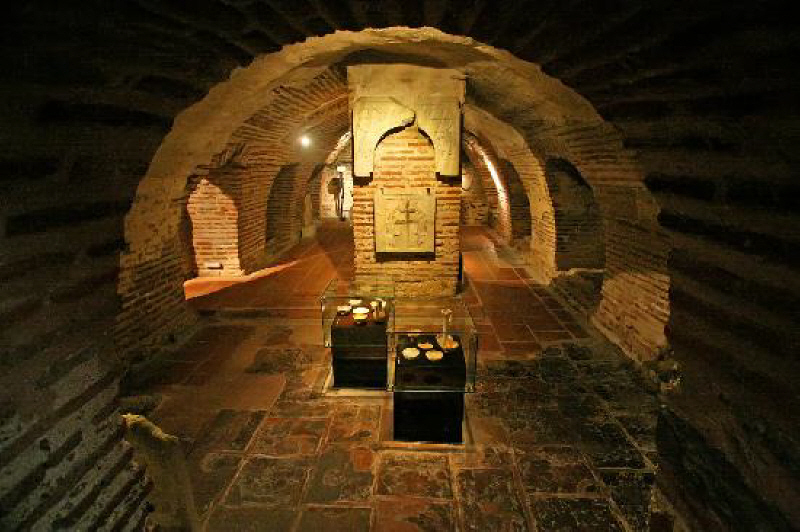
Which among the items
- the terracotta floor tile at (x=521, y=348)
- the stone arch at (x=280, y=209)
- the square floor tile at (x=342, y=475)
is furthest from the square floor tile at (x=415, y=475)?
the stone arch at (x=280, y=209)

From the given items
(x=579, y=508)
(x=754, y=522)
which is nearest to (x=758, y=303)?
(x=754, y=522)

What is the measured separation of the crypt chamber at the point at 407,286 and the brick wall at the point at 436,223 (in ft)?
0.13

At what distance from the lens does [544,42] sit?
5.91 feet

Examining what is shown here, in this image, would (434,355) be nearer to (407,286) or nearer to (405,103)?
(407,286)

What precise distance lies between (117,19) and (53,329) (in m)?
1.22

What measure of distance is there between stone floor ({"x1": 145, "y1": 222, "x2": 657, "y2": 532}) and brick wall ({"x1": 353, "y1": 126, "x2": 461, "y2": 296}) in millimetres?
1435

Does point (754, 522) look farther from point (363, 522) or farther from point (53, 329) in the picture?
point (53, 329)

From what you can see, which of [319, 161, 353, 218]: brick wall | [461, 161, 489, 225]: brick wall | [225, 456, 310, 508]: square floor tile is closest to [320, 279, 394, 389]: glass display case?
[225, 456, 310, 508]: square floor tile

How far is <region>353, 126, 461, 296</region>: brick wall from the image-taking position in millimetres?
6602

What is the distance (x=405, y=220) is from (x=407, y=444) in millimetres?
3826

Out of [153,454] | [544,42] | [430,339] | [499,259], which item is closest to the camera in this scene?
[544,42]

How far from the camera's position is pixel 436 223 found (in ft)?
22.6

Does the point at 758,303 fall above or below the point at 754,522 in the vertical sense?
above

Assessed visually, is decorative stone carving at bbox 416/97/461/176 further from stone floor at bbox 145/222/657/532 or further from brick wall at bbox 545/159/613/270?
stone floor at bbox 145/222/657/532
